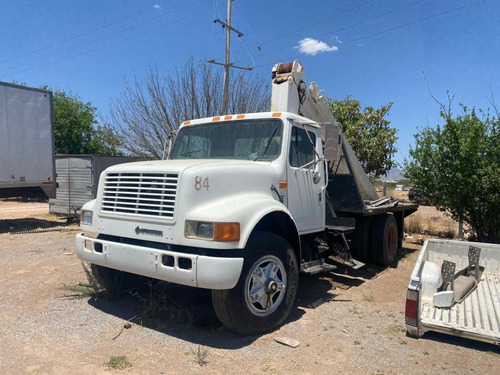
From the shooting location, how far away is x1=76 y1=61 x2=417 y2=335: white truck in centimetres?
372

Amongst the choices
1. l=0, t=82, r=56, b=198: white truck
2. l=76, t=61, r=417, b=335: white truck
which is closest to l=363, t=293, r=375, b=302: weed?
l=76, t=61, r=417, b=335: white truck

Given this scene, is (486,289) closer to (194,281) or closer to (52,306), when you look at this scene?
(194,281)

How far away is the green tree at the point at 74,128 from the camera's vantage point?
2466 cm

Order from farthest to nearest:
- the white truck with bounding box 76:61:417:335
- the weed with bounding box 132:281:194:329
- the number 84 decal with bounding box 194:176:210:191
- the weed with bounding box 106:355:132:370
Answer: the weed with bounding box 132:281:194:329 → the number 84 decal with bounding box 194:176:210:191 → the white truck with bounding box 76:61:417:335 → the weed with bounding box 106:355:132:370

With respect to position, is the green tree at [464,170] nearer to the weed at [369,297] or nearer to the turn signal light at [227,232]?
the weed at [369,297]

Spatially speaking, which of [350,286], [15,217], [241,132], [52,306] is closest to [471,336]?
[350,286]

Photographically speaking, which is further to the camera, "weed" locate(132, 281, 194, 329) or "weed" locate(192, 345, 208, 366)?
"weed" locate(132, 281, 194, 329)

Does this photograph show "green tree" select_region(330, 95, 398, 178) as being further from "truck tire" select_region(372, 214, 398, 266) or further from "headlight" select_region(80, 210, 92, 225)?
"headlight" select_region(80, 210, 92, 225)

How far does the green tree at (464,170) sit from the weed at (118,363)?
286 inches

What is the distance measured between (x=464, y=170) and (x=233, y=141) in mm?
5505

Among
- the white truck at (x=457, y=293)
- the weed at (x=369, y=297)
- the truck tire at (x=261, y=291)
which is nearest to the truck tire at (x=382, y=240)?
the white truck at (x=457, y=293)

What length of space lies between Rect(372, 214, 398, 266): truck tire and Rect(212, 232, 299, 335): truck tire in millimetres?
3086

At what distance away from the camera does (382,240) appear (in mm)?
7082

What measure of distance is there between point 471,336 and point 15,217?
Result: 46.5 ft
